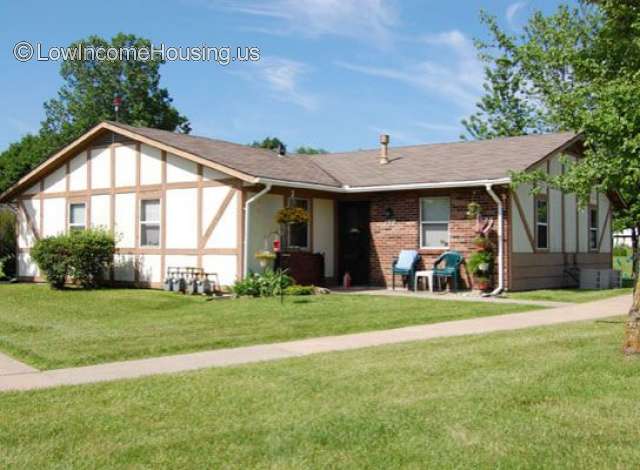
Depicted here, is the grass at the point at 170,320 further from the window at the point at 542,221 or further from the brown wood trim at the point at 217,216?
the window at the point at 542,221

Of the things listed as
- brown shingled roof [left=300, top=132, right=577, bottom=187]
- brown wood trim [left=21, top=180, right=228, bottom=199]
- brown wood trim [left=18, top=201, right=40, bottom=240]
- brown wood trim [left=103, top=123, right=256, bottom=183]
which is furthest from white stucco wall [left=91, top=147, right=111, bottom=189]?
brown shingled roof [left=300, top=132, right=577, bottom=187]

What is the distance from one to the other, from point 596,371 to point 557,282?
12767 millimetres

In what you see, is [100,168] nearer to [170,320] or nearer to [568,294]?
[170,320]

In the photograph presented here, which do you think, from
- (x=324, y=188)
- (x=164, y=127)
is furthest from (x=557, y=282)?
(x=164, y=127)

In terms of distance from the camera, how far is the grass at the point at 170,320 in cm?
920

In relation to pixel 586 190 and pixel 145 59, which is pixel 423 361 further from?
pixel 145 59

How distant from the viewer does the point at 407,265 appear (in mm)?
18297

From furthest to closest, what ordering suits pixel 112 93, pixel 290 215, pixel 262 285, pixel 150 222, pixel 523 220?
pixel 112 93
pixel 150 222
pixel 523 220
pixel 290 215
pixel 262 285

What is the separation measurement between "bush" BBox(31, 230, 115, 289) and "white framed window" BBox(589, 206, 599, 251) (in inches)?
542

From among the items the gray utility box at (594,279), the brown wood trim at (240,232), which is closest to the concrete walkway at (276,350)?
the gray utility box at (594,279)

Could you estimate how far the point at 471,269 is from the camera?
17109mm

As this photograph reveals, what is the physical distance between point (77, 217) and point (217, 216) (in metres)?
5.79

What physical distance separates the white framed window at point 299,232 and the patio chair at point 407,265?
2390 mm

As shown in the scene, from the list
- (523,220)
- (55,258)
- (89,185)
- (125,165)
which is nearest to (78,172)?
(89,185)
